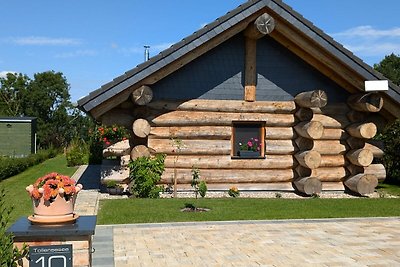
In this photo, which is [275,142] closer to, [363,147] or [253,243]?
[363,147]

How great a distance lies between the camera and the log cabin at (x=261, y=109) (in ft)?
44.4

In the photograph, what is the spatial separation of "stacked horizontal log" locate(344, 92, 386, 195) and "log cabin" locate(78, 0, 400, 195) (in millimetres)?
31

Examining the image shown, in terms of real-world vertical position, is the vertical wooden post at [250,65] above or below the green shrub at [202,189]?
above

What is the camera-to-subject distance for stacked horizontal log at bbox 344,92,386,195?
14.2 meters

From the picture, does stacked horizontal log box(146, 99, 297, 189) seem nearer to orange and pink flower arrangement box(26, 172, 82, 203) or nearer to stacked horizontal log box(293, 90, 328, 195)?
stacked horizontal log box(293, 90, 328, 195)

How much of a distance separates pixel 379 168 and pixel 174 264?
10.0m

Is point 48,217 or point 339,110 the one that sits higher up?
point 339,110

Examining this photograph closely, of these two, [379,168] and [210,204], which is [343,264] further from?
[379,168]

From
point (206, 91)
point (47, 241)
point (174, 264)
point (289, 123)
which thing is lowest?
point (174, 264)

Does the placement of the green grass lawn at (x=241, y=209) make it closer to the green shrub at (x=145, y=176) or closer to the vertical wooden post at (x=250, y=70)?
the green shrub at (x=145, y=176)

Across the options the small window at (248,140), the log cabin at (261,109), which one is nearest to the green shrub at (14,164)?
the log cabin at (261,109)

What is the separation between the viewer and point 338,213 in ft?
37.1

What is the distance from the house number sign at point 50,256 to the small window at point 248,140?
1000 cm

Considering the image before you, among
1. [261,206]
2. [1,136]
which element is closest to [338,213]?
[261,206]
